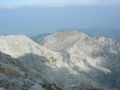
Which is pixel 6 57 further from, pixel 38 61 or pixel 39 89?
pixel 38 61

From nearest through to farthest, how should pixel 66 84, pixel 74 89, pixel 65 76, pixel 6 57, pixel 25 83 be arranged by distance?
1. pixel 25 83
2. pixel 74 89
3. pixel 6 57
4. pixel 66 84
5. pixel 65 76

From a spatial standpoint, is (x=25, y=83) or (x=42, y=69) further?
(x=42, y=69)

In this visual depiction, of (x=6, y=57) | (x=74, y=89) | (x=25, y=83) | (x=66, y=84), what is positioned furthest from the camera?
(x=66, y=84)

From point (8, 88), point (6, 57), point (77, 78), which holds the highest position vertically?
point (8, 88)

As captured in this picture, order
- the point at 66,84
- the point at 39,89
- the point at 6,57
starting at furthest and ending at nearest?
the point at 66,84, the point at 6,57, the point at 39,89

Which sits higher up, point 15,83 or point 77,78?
point 15,83

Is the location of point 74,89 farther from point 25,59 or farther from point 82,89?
point 25,59

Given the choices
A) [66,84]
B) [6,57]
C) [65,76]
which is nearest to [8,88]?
[6,57]

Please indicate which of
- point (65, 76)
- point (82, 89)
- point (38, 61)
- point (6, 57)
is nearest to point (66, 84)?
point (65, 76)

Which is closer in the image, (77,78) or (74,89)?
(74,89)
